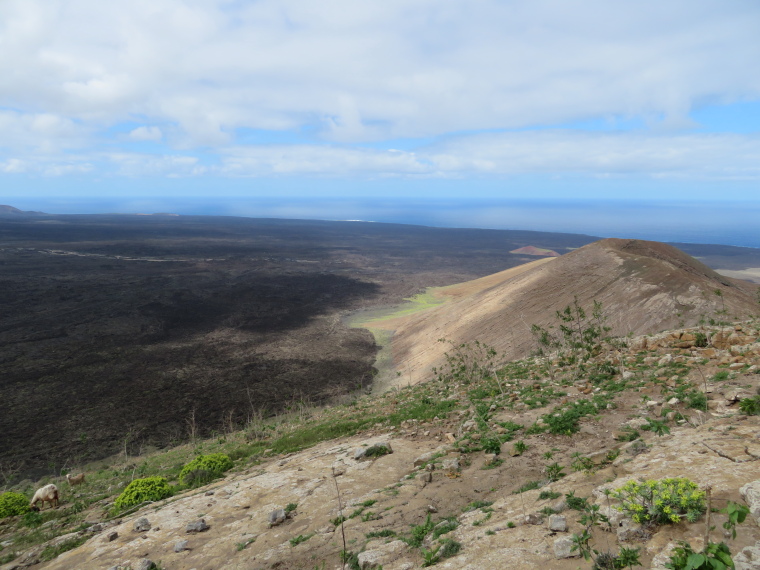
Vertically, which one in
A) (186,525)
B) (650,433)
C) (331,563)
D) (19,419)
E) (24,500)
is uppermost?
(650,433)

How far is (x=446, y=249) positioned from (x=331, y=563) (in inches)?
4949

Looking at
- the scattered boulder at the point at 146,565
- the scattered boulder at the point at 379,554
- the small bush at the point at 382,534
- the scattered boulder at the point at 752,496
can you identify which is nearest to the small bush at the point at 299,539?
the small bush at the point at 382,534

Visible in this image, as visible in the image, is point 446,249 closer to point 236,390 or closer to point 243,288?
point 243,288

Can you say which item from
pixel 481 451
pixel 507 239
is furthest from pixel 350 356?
pixel 507 239

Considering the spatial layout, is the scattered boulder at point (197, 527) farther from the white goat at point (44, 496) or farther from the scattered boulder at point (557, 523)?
the scattered boulder at point (557, 523)

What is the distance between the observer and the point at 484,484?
761cm

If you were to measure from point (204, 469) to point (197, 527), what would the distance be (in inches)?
175

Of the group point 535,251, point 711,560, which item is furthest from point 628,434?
point 535,251

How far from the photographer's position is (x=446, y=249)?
5069 inches

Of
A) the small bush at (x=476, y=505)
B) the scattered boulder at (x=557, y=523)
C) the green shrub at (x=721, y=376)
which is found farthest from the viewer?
the green shrub at (x=721, y=376)

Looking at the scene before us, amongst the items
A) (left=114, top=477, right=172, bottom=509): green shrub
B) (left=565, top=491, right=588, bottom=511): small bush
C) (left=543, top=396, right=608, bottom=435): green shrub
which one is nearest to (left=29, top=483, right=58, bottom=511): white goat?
(left=114, top=477, right=172, bottom=509): green shrub

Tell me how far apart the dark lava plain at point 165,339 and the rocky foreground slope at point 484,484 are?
10.9 meters

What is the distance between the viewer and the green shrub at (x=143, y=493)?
33.4 ft

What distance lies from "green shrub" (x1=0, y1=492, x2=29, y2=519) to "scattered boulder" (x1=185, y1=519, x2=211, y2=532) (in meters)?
6.53
